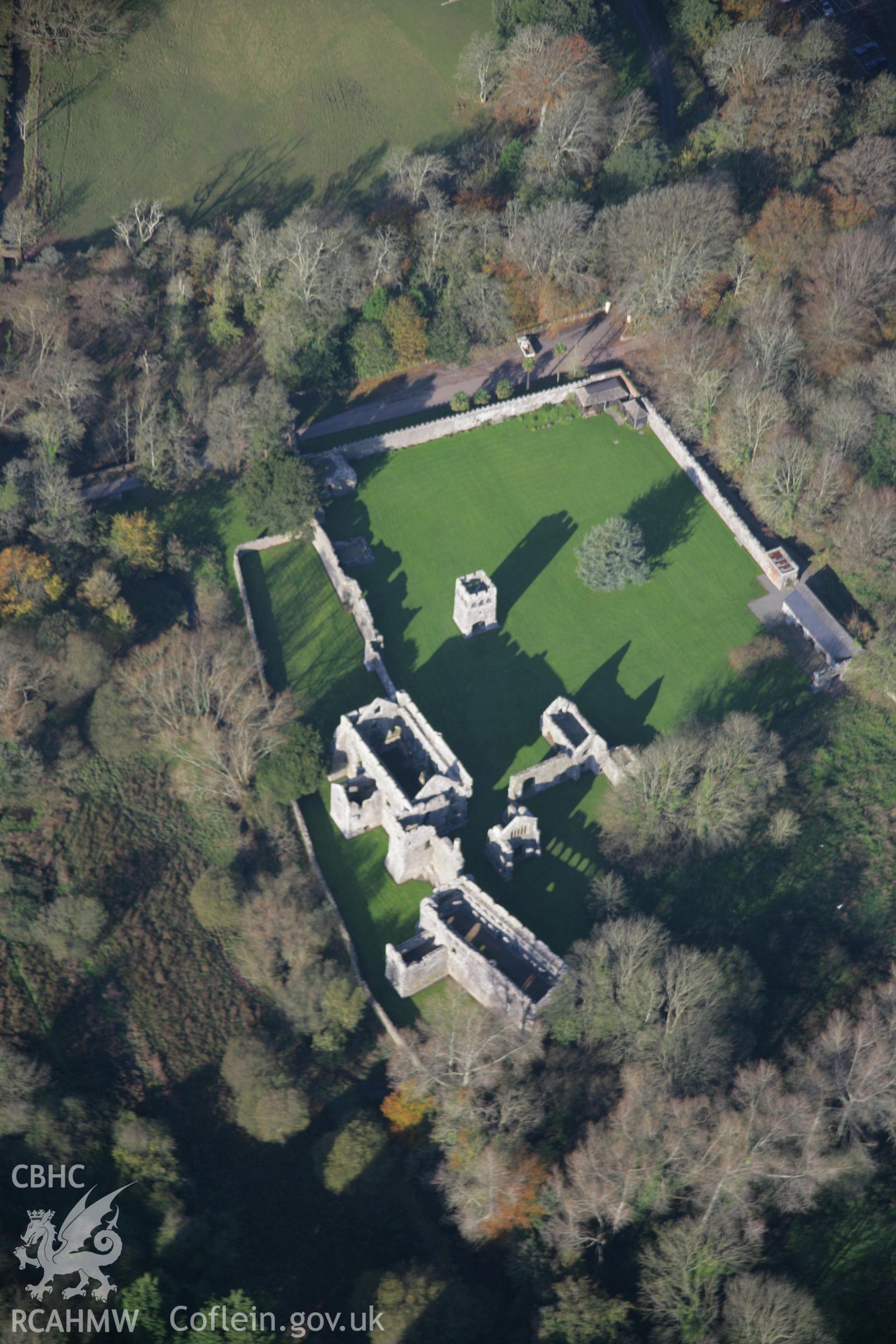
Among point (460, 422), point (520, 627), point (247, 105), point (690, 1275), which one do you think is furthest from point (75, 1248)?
point (247, 105)

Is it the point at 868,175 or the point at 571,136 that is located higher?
the point at 571,136

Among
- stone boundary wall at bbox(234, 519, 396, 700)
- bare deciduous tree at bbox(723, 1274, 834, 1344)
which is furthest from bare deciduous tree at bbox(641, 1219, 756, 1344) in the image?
stone boundary wall at bbox(234, 519, 396, 700)

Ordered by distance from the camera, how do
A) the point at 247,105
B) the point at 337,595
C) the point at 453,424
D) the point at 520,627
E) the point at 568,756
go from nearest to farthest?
the point at 568,756
the point at 520,627
the point at 337,595
the point at 453,424
the point at 247,105

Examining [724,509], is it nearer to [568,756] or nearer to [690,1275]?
[568,756]

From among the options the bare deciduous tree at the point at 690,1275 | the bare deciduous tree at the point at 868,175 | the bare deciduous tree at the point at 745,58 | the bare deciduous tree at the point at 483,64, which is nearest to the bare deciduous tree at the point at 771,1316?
the bare deciduous tree at the point at 690,1275

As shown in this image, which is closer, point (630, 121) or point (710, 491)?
point (710, 491)

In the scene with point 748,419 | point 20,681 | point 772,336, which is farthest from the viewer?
point 772,336

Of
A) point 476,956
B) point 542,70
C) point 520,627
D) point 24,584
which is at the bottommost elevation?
point 476,956
